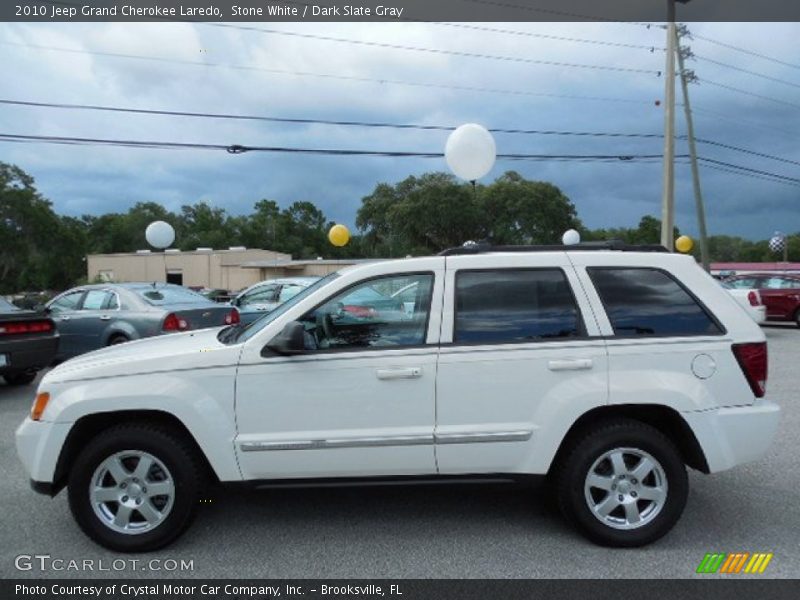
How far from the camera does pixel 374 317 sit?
13.1 ft

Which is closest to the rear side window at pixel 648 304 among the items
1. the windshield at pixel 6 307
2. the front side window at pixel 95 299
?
the windshield at pixel 6 307

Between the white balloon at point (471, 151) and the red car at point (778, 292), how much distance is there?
1150 cm

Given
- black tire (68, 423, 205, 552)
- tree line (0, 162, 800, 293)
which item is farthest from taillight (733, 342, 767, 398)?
tree line (0, 162, 800, 293)

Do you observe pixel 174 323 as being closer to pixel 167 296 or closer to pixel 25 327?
pixel 167 296

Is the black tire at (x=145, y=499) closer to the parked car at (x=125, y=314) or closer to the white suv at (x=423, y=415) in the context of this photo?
the white suv at (x=423, y=415)

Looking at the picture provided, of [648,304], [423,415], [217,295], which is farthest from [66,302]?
[217,295]

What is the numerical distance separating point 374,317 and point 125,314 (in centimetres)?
711

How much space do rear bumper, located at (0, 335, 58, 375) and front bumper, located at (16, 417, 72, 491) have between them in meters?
5.12

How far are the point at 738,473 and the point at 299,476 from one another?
3.51 metres

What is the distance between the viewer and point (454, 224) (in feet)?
179

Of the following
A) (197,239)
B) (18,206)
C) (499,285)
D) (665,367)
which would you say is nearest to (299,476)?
(499,285)

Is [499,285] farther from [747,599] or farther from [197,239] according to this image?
[197,239]

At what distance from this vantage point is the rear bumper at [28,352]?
8.07 meters

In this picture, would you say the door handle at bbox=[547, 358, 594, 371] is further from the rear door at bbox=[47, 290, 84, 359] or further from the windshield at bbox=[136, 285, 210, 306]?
the rear door at bbox=[47, 290, 84, 359]
